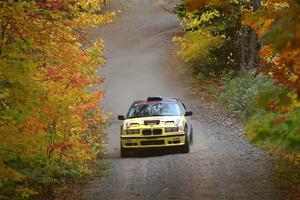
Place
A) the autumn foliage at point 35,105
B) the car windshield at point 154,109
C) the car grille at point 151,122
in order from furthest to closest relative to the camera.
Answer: the car windshield at point 154,109, the car grille at point 151,122, the autumn foliage at point 35,105

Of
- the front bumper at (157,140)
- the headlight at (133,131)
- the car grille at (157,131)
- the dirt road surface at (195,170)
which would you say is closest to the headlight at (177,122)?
the front bumper at (157,140)

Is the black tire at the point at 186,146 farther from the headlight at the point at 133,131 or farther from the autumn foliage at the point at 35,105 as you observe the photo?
the autumn foliage at the point at 35,105

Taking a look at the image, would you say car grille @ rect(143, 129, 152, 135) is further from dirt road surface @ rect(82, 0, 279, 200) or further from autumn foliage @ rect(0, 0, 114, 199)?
autumn foliage @ rect(0, 0, 114, 199)

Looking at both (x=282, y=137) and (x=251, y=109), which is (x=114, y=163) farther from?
(x=282, y=137)

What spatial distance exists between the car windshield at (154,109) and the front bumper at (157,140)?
1.00 metres

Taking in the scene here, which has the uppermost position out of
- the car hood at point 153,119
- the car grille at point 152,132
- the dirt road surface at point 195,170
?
the car hood at point 153,119

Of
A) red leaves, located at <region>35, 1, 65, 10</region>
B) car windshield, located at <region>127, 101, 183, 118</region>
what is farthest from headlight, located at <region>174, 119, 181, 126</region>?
→ red leaves, located at <region>35, 1, 65, 10</region>

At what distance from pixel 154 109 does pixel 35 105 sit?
731 centimetres

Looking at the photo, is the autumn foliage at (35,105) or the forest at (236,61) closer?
the autumn foliage at (35,105)

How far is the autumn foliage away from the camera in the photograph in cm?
824

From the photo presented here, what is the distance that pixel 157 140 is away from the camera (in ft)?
47.6

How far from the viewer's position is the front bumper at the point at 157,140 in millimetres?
14469

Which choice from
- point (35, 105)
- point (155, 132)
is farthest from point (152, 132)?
point (35, 105)

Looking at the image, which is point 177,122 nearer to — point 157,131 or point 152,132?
point 157,131
